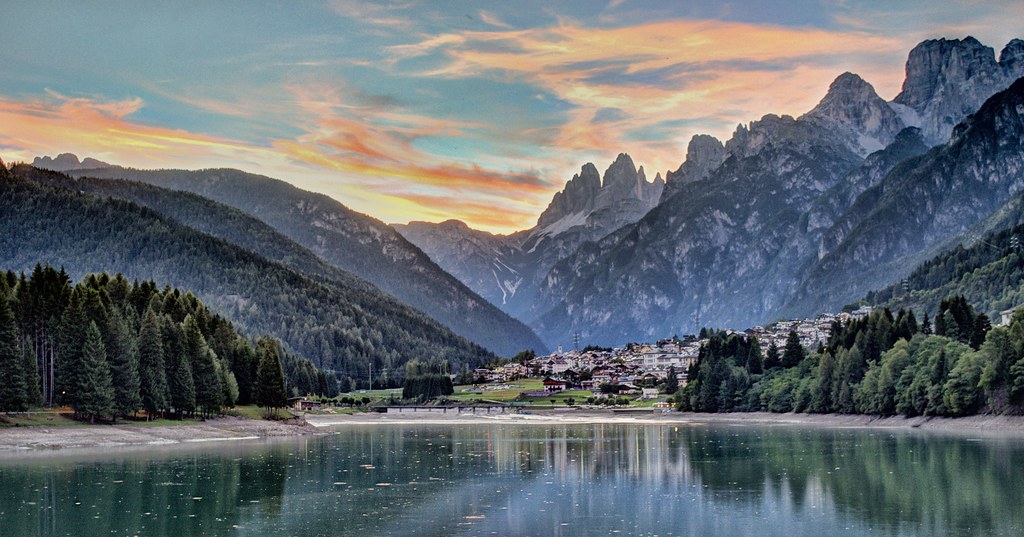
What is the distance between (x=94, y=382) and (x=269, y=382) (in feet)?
142

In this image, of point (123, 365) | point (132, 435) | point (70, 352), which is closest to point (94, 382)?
point (70, 352)

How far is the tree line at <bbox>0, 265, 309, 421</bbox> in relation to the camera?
112375 millimetres

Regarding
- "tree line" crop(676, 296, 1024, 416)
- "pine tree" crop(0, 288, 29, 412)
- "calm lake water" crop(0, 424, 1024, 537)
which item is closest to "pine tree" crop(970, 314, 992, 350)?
"tree line" crop(676, 296, 1024, 416)

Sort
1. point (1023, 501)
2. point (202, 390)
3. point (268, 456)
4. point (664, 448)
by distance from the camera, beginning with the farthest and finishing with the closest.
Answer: point (202, 390), point (664, 448), point (268, 456), point (1023, 501)

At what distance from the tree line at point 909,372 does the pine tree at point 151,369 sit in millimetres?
89730

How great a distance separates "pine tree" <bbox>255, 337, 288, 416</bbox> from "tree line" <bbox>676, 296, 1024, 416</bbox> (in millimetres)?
79070

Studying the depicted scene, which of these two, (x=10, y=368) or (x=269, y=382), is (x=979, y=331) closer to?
(x=269, y=382)

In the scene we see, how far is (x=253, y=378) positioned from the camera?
6255 inches

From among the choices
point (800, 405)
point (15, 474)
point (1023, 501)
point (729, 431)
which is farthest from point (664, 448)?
point (800, 405)

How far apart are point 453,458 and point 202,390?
1639 inches

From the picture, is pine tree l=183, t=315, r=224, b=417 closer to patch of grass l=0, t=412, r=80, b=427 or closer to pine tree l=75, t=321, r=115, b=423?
pine tree l=75, t=321, r=115, b=423

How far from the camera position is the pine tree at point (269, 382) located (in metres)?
156

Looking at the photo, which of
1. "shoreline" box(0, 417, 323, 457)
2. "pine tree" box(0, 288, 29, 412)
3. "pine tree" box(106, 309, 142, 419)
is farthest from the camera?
"pine tree" box(106, 309, 142, 419)

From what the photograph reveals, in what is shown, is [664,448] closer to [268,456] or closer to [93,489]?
[268,456]
